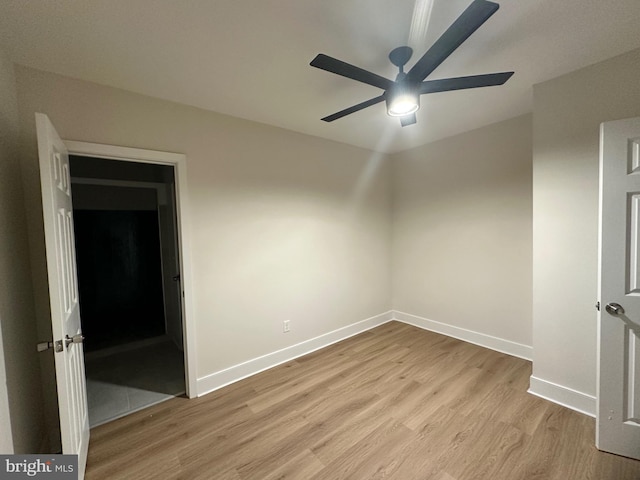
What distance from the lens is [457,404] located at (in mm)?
2143

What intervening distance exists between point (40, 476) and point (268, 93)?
2.59 metres

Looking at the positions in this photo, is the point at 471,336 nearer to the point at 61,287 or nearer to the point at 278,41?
the point at 278,41

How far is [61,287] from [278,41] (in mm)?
1787

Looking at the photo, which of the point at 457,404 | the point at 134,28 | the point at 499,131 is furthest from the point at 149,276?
the point at 499,131

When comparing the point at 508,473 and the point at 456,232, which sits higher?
the point at 456,232

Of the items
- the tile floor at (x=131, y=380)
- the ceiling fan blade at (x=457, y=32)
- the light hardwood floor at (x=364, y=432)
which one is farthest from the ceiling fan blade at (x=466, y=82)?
the tile floor at (x=131, y=380)

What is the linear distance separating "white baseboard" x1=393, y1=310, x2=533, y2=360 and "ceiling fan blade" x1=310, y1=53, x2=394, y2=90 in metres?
2.96

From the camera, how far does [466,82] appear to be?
1.45 metres

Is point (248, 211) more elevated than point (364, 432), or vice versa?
point (248, 211)

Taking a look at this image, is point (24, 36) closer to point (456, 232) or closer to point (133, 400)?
point (133, 400)

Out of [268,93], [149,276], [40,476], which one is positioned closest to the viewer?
[40,476]

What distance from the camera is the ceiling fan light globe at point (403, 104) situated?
1554 millimetres

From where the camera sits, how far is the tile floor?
221 cm

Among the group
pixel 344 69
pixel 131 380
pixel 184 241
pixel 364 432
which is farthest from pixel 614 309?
pixel 131 380
